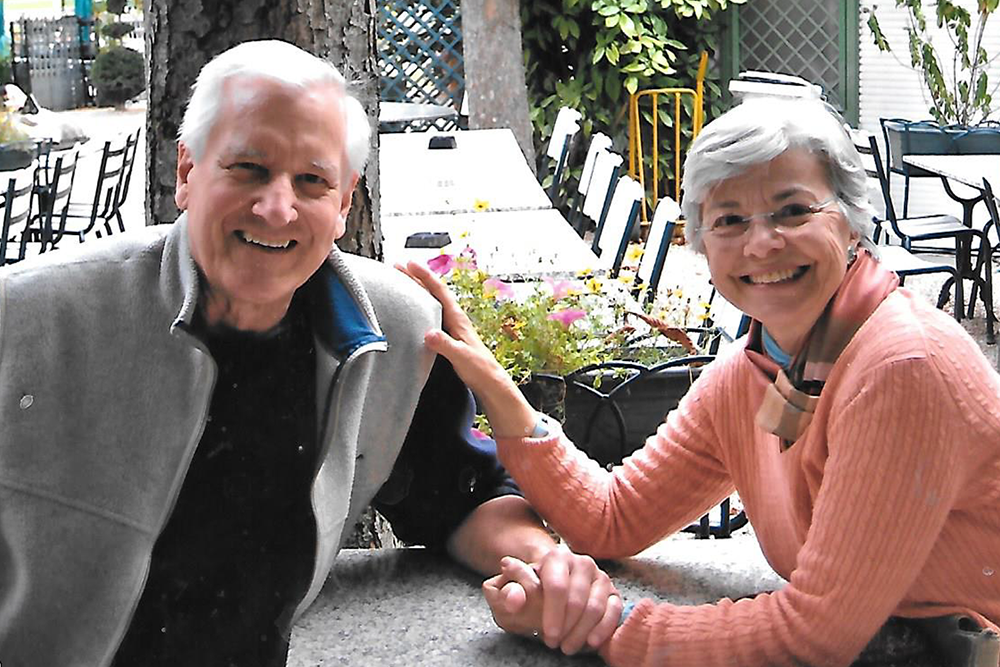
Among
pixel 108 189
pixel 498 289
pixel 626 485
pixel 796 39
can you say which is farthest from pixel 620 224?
pixel 796 39

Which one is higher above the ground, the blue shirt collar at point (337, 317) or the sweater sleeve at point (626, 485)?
the blue shirt collar at point (337, 317)

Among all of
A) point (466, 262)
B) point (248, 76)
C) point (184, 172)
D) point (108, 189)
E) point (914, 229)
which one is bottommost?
point (914, 229)

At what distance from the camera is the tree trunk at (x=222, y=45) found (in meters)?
2.29

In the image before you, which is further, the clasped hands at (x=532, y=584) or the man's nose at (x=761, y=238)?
the clasped hands at (x=532, y=584)

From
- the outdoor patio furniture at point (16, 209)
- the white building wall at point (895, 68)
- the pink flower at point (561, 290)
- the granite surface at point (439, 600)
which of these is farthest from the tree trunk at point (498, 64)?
the granite surface at point (439, 600)

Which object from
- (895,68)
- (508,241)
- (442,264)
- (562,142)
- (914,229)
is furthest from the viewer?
(895,68)

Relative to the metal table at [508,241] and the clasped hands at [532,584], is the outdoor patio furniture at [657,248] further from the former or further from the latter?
the clasped hands at [532,584]

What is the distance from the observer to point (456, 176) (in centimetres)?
600

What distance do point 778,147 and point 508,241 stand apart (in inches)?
114

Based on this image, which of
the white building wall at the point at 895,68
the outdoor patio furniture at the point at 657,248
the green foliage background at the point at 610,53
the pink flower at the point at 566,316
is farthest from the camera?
the green foliage background at the point at 610,53

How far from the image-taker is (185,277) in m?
1.59

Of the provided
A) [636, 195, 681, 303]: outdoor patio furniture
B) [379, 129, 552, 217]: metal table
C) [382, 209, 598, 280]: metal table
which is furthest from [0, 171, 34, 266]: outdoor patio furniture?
[636, 195, 681, 303]: outdoor patio furniture

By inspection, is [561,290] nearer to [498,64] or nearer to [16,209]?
[16,209]

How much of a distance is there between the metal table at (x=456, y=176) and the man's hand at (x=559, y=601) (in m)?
2.85
